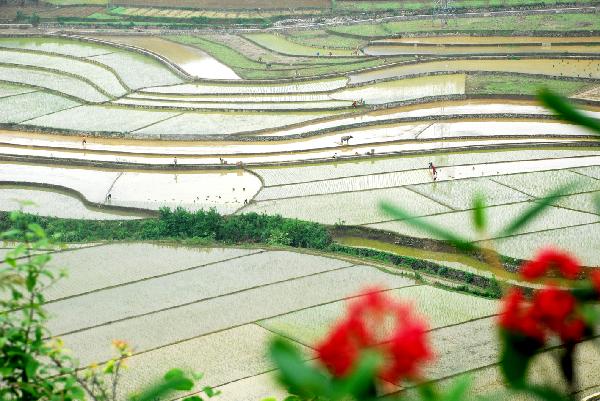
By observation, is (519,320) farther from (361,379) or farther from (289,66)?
(289,66)

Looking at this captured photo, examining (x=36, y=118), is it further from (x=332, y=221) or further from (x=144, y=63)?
(x=332, y=221)

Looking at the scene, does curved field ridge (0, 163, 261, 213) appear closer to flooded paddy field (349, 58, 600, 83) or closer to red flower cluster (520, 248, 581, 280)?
flooded paddy field (349, 58, 600, 83)

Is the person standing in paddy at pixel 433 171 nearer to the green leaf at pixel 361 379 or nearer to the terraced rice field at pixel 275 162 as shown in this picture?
the terraced rice field at pixel 275 162

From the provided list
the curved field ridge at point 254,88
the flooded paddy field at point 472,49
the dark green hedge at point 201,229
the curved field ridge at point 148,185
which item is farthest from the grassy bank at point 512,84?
the dark green hedge at point 201,229

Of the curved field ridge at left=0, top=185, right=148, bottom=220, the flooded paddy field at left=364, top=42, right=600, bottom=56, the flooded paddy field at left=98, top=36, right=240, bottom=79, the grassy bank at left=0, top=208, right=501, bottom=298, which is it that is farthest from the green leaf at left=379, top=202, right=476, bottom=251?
the flooded paddy field at left=364, top=42, right=600, bottom=56

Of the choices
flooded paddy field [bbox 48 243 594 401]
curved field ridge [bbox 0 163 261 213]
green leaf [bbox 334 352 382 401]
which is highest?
green leaf [bbox 334 352 382 401]

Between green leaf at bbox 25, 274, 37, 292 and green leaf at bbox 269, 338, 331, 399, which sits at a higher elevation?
green leaf at bbox 269, 338, 331, 399
